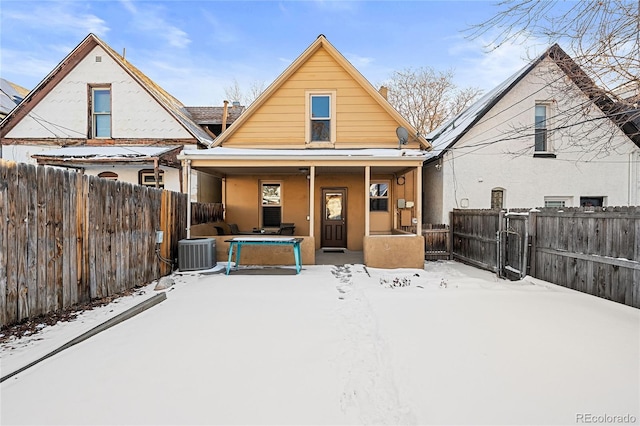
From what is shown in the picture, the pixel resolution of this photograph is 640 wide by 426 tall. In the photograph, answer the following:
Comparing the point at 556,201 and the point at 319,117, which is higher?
the point at 319,117

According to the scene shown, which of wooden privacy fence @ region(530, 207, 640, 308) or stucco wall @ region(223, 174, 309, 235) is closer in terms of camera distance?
wooden privacy fence @ region(530, 207, 640, 308)

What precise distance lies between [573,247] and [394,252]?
12.3ft

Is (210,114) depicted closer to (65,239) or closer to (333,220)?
(333,220)

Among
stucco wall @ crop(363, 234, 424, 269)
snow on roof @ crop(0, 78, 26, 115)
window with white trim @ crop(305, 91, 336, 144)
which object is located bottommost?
stucco wall @ crop(363, 234, 424, 269)

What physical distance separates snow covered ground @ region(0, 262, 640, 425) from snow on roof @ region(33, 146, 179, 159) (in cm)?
765

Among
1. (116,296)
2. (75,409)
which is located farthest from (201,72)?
(75,409)

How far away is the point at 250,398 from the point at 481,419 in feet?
5.60

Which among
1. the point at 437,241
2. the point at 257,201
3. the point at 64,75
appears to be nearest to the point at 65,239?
the point at 257,201

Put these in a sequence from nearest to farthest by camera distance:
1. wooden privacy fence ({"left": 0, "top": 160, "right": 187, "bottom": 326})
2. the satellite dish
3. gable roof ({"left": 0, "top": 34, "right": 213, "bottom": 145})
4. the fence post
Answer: wooden privacy fence ({"left": 0, "top": 160, "right": 187, "bottom": 326}) → the fence post → the satellite dish → gable roof ({"left": 0, "top": 34, "right": 213, "bottom": 145})

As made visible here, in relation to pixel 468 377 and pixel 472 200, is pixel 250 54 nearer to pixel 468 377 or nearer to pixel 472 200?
pixel 472 200

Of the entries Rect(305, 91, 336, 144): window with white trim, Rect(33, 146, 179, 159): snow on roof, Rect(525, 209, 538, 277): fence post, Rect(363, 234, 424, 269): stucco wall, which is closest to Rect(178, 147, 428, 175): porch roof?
Rect(363, 234, 424, 269): stucco wall

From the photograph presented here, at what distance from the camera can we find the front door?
11.6 metres

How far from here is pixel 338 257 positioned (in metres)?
9.77

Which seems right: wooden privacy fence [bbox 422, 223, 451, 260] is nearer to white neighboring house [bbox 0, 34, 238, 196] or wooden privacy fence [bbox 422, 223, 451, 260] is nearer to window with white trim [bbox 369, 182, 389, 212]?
window with white trim [bbox 369, 182, 389, 212]
